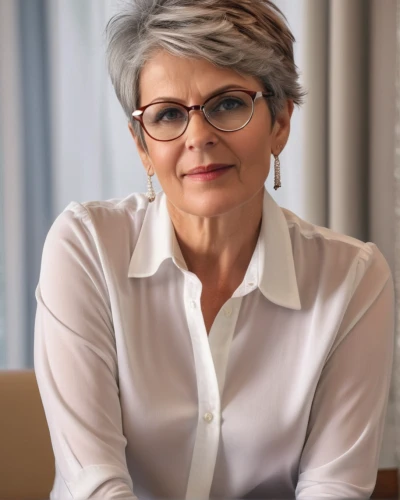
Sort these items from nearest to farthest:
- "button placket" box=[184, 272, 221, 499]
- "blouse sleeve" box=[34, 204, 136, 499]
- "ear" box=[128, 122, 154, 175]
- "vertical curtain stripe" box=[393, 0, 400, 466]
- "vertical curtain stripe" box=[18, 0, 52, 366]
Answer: "blouse sleeve" box=[34, 204, 136, 499]
"button placket" box=[184, 272, 221, 499]
"ear" box=[128, 122, 154, 175]
"vertical curtain stripe" box=[393, 0, 400, 466]
"vertical curtain stripe" box=[18, 0, 52, 366]

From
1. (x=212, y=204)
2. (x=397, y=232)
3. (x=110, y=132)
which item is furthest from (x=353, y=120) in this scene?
(x=212, y=204)

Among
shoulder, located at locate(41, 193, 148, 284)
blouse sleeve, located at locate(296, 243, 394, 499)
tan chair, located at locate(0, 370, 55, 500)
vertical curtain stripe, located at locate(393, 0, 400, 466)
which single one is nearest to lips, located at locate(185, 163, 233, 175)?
shoulder, located at locate(41, 193, 148, 284)

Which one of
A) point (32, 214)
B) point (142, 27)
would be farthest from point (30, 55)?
point (142, 27)

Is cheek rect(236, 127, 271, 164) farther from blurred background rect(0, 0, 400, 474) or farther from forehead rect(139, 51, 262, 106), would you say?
blurred background rect(0, 0, 400, 474)

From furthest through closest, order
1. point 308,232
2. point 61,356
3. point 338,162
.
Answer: point 338,162, point 308,232, point 61,356

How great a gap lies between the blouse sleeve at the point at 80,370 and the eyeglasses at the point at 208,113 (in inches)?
10.0

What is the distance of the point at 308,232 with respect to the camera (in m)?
1.65

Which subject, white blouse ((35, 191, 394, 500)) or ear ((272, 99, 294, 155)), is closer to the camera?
white blouse ((35, 191, 394, 500))

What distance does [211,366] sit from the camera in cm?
148

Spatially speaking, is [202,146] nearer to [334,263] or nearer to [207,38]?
[207,38]

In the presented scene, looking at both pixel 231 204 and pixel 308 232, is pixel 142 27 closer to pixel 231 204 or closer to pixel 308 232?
pixel 231 204

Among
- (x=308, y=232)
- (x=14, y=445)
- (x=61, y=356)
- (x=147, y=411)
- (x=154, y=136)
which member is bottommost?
(x=14, y=445)

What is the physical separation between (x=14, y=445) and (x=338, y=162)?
1.40 m

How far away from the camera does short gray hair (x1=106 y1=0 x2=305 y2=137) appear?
4.59ft
